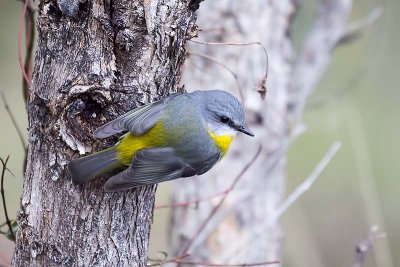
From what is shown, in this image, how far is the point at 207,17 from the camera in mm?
4629

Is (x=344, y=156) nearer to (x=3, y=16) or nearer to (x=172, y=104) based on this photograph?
(x=3, y=16)

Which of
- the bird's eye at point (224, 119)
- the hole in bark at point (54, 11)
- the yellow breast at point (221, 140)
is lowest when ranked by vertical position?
the yellow breast at point (221, 140)

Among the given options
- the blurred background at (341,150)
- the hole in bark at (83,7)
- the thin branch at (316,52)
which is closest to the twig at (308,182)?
the thin branch at (316,52)

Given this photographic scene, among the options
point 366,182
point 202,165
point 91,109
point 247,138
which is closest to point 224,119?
point 202,165

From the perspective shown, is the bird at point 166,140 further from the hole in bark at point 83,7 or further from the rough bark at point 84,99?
the hole in bark at point 83,7

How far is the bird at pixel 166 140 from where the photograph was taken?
2.24 meters

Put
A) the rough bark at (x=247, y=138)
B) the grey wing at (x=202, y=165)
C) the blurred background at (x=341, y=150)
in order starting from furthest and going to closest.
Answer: the blurred background at (x=341, y=150)
the rough bark at (x=247, y=138)
the grey wing at (x=202, y=165)

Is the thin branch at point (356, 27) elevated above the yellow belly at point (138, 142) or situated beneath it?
elevated above

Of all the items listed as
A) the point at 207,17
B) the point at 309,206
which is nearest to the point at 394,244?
the point at 309,206

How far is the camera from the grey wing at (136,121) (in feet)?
7.31

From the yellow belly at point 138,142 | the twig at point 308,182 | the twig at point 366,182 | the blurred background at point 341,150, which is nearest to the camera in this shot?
the yellow belly at point 138,142

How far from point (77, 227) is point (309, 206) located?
4.61 metres

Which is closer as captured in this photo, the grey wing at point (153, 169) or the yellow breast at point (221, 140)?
the grey wing at point (153, 169)

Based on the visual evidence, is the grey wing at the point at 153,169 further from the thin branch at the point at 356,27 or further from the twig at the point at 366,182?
the thin branch at the point at 356,27
